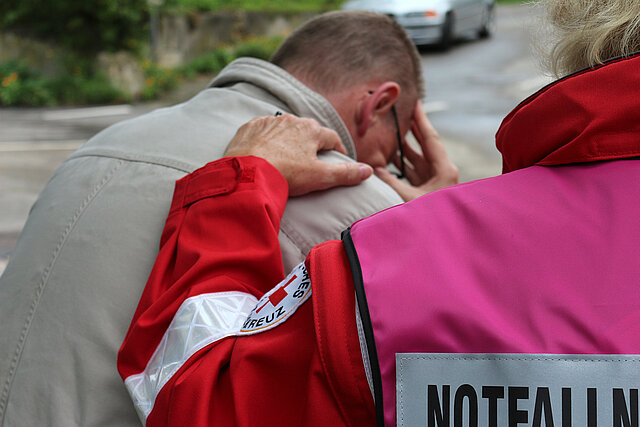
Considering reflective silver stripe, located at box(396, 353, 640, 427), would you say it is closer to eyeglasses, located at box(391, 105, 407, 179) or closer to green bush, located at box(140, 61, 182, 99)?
eyeglasses, located at box(391, 105, 407, 179)

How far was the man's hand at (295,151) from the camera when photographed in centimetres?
173

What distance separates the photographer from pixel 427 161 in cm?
279

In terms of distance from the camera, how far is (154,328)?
1.35 m

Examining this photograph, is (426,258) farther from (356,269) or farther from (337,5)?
(337,5)

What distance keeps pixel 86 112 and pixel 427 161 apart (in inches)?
387

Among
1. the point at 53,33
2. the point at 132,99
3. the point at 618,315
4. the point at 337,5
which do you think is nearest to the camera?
the point at 618,315

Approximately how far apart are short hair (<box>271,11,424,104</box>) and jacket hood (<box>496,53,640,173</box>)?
Result: 128 cm

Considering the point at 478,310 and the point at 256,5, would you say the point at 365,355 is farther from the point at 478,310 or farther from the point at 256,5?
the point at 256,5

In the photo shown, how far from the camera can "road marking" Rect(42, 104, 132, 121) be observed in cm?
1124

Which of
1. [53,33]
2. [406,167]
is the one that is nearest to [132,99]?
[53,33]

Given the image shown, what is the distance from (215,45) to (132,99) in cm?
316

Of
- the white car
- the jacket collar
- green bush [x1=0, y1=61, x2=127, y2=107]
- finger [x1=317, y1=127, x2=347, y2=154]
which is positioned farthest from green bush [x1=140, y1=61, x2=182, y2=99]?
finger [x1=317, y1=127, x2=347, y2=154]

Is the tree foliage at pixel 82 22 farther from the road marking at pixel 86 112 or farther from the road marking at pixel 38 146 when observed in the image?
the road marking at pixel 38 146

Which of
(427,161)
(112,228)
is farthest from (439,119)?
(112,228)
